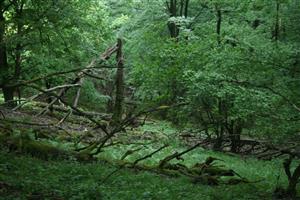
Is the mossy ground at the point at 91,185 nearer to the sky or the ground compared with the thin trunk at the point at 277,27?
nearer to the ground

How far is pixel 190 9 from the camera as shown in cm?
3412

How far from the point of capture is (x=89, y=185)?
8820mm

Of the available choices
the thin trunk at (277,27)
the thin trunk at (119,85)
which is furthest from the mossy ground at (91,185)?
the thin trunk at (277,27)

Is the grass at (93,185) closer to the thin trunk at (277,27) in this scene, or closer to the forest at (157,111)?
the forest at (157,111)

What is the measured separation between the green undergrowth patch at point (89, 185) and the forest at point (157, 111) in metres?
0.03

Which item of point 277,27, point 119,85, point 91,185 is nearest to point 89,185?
point 91,185

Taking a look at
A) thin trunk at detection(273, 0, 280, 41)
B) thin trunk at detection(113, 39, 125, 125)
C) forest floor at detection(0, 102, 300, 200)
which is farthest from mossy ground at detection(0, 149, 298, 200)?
thin trunk at detection(273, 0, 280, 41)

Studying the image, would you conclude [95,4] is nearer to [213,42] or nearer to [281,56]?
[213,42]

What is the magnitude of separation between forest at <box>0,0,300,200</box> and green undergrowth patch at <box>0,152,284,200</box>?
0.03 meters

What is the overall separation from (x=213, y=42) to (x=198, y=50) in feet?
2.64

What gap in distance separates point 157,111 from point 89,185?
10.2m

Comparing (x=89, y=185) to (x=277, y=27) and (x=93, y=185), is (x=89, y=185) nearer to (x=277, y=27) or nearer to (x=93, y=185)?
(x=93, y=185)

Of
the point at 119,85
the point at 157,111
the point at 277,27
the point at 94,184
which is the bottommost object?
the point at 157,111

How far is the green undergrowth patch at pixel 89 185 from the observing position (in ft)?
26.0
